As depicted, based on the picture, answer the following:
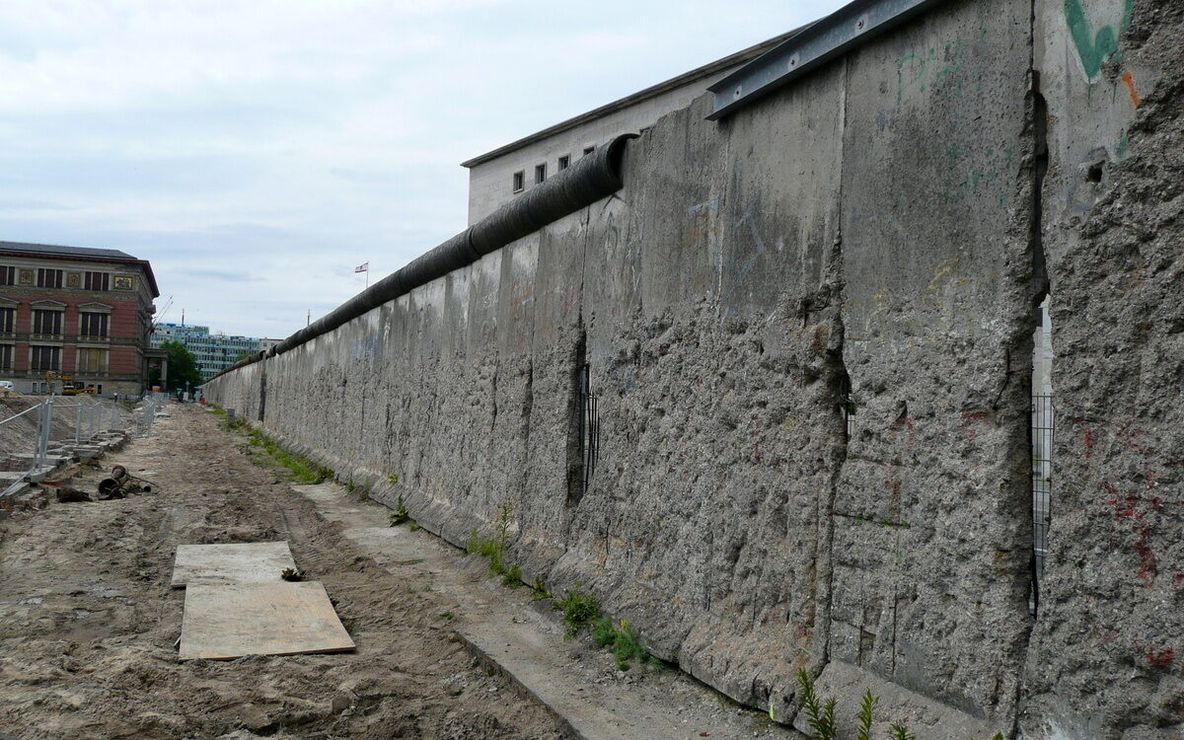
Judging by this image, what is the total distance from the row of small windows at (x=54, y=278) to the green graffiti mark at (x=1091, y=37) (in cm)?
9194

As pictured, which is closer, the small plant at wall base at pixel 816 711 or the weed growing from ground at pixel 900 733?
the weed growing from ground at pixel 900 733

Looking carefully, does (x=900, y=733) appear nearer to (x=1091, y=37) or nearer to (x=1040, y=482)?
(x=1040, y=482)

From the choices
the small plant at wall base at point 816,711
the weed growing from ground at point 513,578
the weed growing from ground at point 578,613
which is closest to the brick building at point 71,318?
the weed growing from ground at point 513,578

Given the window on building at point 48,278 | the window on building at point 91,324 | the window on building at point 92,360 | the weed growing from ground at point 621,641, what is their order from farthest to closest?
1. the window on building at point 92,360
2. the window on building at point 91,324
3. the window on building at point 48,278
4. the weed growing from ground at point 621,641

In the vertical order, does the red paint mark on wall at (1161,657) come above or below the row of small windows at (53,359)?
below

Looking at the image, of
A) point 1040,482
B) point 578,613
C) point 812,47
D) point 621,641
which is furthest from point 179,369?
point 1040,482

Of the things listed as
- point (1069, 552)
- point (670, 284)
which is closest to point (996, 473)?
point (1069, 552)

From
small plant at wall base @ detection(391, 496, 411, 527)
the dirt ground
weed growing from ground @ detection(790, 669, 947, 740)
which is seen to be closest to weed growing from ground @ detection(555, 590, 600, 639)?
the dirt ground

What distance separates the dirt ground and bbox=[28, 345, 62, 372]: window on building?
81.9m

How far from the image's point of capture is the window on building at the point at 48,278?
3219 inches

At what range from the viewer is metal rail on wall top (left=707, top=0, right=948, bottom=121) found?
3742 mm

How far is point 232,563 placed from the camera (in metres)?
8.09

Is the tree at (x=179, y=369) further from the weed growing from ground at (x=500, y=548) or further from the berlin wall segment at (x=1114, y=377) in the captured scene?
the berlin wall segment at (x=1114, y=377)

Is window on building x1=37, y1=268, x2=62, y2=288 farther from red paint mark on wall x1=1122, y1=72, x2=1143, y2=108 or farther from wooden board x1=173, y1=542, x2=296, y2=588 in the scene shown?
red paint mark on wall x1=1122, y1=72, x2=1143, y2=108
